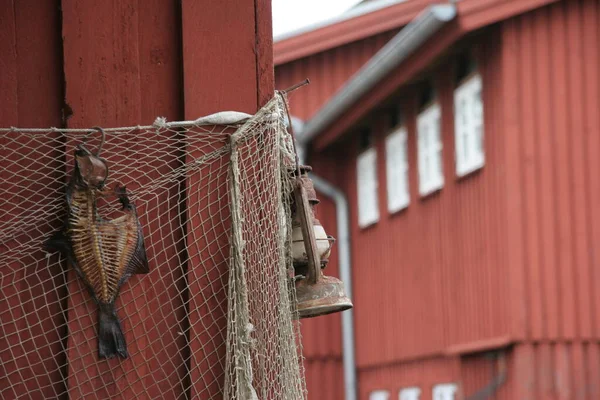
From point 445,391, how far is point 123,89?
12.0 m

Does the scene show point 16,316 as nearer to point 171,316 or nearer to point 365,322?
point 171,316

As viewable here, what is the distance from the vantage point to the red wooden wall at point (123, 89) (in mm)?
3424

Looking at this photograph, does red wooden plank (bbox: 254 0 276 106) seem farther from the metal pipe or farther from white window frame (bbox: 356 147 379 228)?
the metal pipe

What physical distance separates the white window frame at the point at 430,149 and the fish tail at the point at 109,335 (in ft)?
38.8

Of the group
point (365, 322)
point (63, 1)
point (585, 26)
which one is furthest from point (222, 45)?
point (365, 322)

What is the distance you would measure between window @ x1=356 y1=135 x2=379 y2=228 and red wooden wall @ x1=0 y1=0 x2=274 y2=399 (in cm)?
1424

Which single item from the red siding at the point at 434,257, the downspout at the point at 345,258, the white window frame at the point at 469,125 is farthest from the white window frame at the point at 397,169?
the white window frame at the point at 469,125

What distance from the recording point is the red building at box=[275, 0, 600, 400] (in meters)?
12.4

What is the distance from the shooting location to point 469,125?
14.1m

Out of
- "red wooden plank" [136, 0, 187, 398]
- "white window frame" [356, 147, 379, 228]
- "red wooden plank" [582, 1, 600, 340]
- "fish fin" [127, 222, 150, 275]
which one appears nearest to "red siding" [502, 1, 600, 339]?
"red wooden plank" [582, 1, 600, 340]

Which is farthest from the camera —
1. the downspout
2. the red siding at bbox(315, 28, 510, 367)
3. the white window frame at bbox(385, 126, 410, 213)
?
the downspout

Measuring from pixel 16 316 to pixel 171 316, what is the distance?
37cm

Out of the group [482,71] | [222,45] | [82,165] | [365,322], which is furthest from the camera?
[365,322]

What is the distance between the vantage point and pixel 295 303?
375 cm
